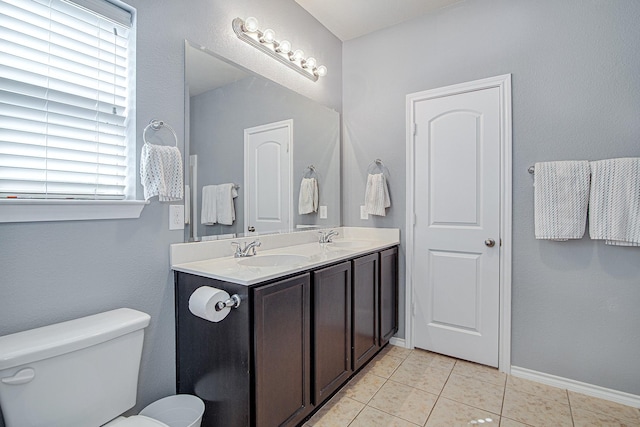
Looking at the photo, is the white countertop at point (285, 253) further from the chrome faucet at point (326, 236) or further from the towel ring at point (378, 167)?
the towel ring at point (378, 167)

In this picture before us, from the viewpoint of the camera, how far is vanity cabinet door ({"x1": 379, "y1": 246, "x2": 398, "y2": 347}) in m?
2.36

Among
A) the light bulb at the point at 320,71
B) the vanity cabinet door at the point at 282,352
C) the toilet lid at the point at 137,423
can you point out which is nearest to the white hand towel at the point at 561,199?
the vanity cabinet door at the point at 282,352

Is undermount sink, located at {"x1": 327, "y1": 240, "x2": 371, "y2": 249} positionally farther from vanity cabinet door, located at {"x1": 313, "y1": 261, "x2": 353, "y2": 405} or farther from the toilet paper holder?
the toilet paper holder

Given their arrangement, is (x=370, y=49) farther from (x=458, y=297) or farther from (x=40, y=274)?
(x=40, y=274)

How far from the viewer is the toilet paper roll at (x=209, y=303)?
49.4 inches

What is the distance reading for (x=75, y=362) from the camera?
107 cm

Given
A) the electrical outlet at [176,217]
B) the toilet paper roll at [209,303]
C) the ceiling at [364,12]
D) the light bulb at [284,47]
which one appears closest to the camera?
the toilet paper roll at [209,303]

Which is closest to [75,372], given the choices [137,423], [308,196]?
[137,423]

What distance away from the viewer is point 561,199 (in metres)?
1.92

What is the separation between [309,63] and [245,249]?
5.00 feet

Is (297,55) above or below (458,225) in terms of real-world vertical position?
above

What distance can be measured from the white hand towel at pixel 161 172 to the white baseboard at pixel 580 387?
246 centimetres

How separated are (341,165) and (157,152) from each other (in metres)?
1.76

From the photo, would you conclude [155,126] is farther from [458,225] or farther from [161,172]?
[458,225]
